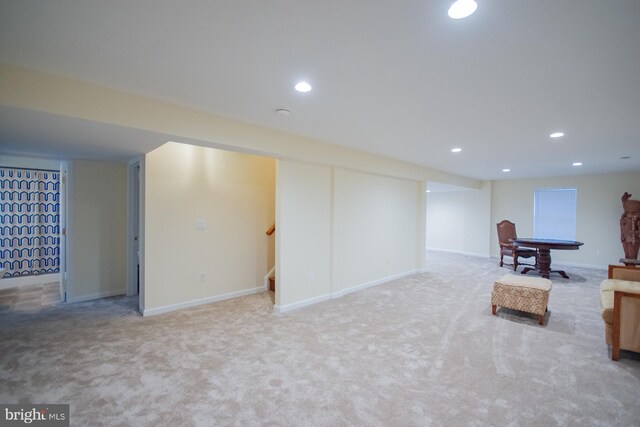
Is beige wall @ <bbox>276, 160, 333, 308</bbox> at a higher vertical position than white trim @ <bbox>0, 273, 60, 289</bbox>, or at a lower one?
higher

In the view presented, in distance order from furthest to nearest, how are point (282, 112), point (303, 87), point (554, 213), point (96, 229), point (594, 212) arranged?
1. point (554, 213)
2. point (594, 212)
3. point (96, 229)
4. point (282, 112)
5. point (303, 87)

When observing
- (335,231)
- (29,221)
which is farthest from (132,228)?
(335,231)

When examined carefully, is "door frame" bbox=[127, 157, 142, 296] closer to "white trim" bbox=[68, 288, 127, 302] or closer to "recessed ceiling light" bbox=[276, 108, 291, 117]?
"white trim" bbox=[68, 288, 127, 302]

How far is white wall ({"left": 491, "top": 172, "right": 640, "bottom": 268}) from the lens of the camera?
6629 millimetres

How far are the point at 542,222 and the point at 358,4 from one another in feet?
28.7

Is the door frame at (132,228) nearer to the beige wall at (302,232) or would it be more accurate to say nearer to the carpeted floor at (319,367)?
the carpeted floor at (319,367)

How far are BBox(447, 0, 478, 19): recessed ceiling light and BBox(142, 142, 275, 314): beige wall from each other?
140 inches

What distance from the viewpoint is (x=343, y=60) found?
1.81 meters

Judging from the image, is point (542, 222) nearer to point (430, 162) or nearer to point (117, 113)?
point (430, 162)

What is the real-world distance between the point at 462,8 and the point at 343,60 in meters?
0.71

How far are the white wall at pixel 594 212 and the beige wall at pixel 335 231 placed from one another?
431 cm

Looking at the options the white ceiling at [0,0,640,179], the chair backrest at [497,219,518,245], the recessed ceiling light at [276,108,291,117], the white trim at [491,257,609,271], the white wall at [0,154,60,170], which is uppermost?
the white ceiling at [0,0,640,179]

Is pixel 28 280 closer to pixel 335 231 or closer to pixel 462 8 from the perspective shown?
pixel 335 231

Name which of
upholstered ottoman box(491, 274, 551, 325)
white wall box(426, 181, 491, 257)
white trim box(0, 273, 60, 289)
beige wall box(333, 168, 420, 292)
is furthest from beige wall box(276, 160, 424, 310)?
white trim box(0, 273, 60, 289)
